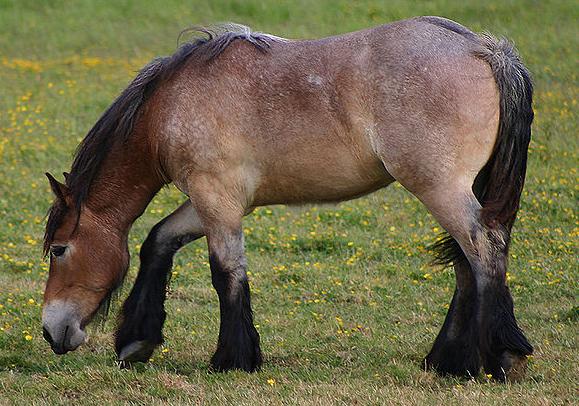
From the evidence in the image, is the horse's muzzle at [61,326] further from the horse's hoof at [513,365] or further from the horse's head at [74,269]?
the horse's hoof at [513,365]

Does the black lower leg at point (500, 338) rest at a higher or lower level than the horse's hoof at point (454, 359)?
higher

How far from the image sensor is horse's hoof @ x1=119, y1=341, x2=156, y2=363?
651cm

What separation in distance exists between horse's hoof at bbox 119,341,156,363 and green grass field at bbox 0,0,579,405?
0.45ft

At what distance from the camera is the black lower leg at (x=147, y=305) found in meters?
6.54

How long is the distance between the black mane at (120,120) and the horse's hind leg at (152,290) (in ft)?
2.04

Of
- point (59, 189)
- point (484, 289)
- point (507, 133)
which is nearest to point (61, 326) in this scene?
point (59, 189)

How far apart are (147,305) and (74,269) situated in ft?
1.90

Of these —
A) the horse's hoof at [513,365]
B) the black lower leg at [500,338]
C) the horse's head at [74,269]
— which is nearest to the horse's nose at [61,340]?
the horse's head at [74,269]

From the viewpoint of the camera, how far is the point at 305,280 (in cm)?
871

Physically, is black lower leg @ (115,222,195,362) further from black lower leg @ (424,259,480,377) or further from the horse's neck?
black lower leg @ (424,259,480,377)

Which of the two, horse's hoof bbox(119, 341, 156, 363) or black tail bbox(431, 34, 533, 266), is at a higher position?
black tail bbox(431, 34, 533, 266)

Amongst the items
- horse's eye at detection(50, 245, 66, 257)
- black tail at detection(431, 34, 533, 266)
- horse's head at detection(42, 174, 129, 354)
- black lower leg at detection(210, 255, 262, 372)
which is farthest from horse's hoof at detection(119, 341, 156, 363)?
black tail at detection(431, 34, 533, 266)

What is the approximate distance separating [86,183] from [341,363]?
6.78 feet

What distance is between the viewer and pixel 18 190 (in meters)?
11.6
